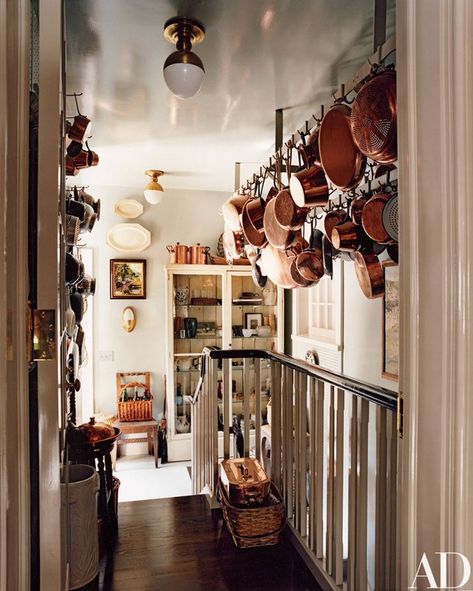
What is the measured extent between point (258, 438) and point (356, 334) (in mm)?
1297

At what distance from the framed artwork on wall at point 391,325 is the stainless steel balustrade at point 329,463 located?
42cm

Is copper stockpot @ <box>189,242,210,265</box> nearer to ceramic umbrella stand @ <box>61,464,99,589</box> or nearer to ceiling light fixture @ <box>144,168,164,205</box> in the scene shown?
ceiling light fixture @ <box>144,168,164,205</box>

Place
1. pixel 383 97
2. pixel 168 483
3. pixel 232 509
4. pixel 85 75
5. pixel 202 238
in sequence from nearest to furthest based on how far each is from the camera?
1. pixel 383 97
2. pixel 232 509
3. pixel 85 75
4. pixel 168 483
5. pixel 202 238

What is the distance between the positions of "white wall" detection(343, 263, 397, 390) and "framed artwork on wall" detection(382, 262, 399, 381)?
0.06 m

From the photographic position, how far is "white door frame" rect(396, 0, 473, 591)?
0.71 m

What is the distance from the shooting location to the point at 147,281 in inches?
202

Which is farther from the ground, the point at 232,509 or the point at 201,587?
the point at 232,509

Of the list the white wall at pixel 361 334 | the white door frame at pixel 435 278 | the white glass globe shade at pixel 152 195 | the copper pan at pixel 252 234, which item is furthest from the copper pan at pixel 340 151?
the white glass globe shade at pixel 152 195

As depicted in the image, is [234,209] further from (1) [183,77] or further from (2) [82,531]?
(2) [82,531]

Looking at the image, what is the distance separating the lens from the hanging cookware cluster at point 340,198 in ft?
4.80

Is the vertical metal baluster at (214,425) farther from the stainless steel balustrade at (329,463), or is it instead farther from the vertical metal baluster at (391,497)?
the vertical metal baluster at (391,497)

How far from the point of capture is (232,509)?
2.26 metres

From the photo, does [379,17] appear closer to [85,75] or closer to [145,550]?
[85,75]

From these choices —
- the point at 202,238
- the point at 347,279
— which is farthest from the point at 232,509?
the point at 202,238
